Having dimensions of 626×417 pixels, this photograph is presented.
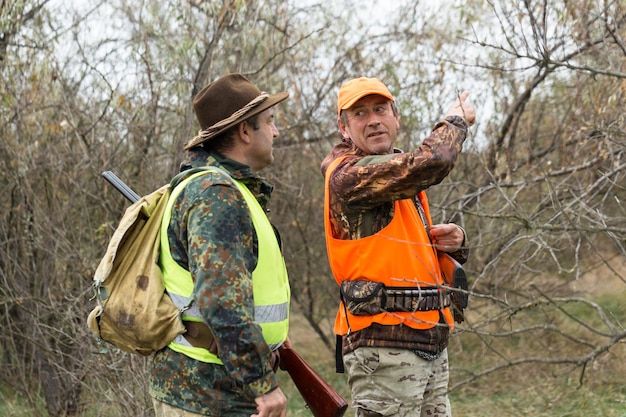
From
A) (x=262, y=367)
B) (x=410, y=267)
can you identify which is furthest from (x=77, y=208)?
(x=262, y=367)

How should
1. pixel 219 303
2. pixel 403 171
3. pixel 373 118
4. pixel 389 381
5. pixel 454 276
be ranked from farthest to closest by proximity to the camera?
pixel 373 118 < pixel 454 276 < pixel 389 381 < pixel 403 171 < pixel 219 303

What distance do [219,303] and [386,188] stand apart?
105 cm

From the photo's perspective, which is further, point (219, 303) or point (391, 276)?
point (391, 276)

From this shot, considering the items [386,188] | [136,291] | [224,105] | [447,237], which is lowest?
[136,291]

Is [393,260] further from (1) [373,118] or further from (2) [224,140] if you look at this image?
(2) [224,140]

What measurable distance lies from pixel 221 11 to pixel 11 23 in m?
1.75

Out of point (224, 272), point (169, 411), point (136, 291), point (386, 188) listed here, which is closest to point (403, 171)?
point (386, 188)

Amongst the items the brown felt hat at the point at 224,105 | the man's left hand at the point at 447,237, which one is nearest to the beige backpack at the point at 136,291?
the brown felt hat at the point at 224,105

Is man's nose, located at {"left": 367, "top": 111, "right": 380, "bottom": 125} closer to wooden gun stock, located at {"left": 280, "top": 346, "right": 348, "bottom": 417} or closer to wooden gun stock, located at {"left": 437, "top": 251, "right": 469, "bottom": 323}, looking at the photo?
wooden gun stock, located at {"left": 437, "top": 251, "right": 469, "bottom": 323}

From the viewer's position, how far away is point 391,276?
3482 mm

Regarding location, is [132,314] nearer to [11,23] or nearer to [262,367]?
[262,367]

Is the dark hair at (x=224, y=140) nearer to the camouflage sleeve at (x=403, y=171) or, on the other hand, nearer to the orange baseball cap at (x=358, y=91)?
the camouflage sleeve at (x=403, y=171)

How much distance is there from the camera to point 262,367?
2.63 meters

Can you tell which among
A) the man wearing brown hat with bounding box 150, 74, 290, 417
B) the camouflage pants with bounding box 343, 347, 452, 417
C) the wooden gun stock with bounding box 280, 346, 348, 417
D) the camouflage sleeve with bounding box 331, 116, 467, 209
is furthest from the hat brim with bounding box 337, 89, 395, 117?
the wooden gun stock with bounding box 280, 346, 348, 417
